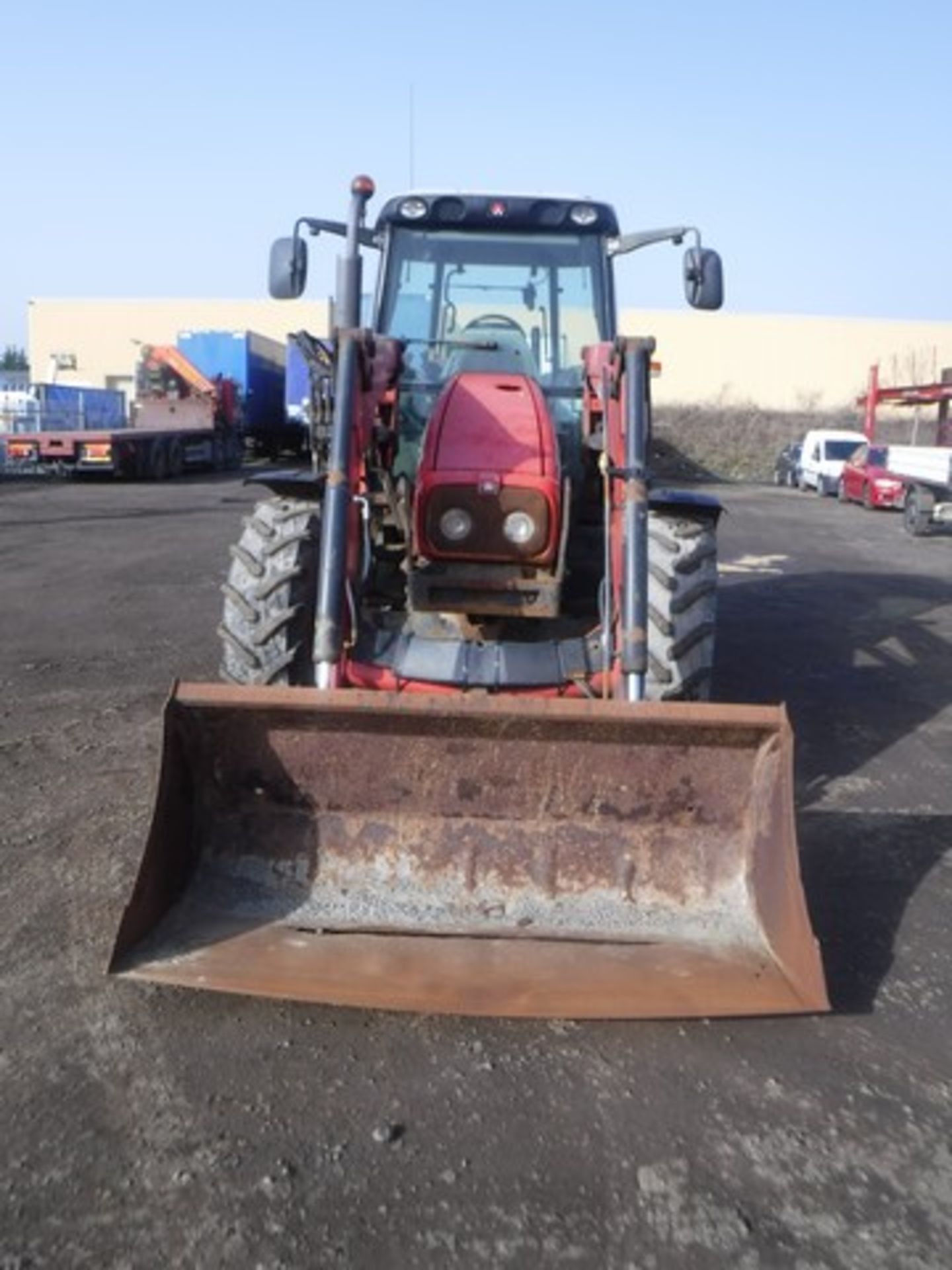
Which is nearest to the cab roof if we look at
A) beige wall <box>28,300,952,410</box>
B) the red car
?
the red car

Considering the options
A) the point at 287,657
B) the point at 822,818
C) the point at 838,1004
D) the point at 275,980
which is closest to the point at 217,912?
the point at 275,980

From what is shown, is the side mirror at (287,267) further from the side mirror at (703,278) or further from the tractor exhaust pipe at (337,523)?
the side mirror at (703,278)

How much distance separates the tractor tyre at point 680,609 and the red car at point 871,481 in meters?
19.1

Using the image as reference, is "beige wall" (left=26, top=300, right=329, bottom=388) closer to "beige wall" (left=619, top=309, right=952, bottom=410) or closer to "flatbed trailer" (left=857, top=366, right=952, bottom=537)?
"beige wall" (left=619, top=309, right=952, bottom=410)

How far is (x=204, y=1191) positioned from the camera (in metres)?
2.72

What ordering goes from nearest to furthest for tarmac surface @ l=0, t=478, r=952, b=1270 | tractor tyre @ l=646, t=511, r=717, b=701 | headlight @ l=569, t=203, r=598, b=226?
tarmac surface @ l=0, t=478, r=952, b=1270 → tractor tyre @ l=646, t=511, r=717, b=701 → headlight @ l=569, t=203, r=598, b=226

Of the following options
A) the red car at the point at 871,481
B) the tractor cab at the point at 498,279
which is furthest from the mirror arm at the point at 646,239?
the red car at the point at 871,481

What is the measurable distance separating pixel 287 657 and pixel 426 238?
2521 mm

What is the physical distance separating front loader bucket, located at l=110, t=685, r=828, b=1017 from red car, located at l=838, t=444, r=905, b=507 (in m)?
20.8

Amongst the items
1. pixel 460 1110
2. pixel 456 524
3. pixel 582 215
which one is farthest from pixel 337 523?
pixel 582 215

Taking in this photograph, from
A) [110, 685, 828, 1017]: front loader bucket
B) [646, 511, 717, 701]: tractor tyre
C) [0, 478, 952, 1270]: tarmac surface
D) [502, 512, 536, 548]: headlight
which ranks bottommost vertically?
[0, 478, 952, 1270]: tarmac surface

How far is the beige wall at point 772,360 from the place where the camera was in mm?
51906

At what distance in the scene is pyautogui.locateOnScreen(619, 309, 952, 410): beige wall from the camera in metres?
51.9

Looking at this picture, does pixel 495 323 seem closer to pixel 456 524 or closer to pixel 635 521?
pixel 456 524
